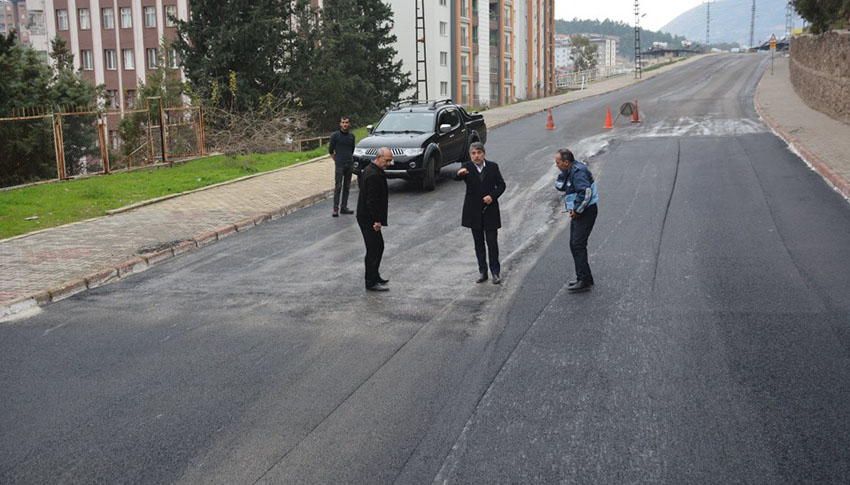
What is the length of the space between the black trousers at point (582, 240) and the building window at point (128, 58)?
2449 inches

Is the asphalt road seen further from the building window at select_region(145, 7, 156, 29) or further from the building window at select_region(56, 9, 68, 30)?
the building window at select_region(56, 9, 68, 30)

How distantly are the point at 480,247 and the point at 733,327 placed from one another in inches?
133

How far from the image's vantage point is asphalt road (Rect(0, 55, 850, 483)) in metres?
5.21

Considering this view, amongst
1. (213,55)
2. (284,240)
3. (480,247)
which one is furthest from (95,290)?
(213,55)

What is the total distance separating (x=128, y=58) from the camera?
2552 inches

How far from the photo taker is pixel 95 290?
10.5m

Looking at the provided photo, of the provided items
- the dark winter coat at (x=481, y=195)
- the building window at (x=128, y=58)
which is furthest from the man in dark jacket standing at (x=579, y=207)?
the building window at (x=128, y=58)

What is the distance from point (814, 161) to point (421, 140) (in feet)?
29.9

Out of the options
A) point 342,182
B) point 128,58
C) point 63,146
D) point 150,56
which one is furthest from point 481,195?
point 128,58

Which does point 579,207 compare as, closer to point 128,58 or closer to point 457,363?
point 457,363

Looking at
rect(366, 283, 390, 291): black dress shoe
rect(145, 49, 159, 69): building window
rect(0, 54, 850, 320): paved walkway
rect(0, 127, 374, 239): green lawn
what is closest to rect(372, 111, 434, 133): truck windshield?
rect(0, 54, 850, 320): paved walkway

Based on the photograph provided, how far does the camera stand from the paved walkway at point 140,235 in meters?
10.5

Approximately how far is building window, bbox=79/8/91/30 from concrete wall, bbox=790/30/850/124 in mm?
53912

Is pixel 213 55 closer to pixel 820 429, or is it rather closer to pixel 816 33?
pixel 816 33
